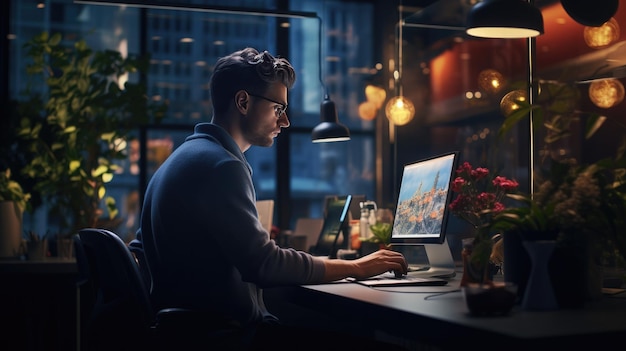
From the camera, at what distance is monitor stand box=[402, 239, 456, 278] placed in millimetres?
2801

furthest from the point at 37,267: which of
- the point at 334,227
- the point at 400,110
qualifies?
the point at 400,110

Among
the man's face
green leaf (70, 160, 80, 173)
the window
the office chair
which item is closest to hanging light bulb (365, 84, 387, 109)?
the window

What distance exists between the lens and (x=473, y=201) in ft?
8.48

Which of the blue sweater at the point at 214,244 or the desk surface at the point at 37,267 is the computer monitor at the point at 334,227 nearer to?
the desk surface at the point at 37,267

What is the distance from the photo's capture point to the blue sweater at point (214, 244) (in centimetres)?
214

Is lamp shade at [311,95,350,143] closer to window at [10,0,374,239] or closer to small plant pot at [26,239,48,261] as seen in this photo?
small plant pot at [26,239,48,261]

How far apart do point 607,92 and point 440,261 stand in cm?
103

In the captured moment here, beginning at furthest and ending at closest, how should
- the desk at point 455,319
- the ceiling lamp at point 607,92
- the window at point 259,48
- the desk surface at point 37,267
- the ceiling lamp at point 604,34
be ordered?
1. the window at point 259,48
2. the desk surface at point 37,267
3. the ceiling lamp at point 604,34
4. the ceiling lamp at point 607,92
5. the desk at point 455,319

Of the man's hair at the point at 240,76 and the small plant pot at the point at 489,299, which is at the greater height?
the man's hair at the point at 240,76

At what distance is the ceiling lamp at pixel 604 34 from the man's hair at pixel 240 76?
1439 mm

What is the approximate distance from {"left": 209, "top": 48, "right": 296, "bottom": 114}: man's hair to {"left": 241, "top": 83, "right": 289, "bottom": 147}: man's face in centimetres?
3

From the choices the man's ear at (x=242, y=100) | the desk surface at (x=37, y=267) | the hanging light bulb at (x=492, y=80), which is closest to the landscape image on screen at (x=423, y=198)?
the man's ear at (x=242, y=100)

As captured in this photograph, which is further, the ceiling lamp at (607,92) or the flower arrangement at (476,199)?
the ceiling lamp at (607,92)

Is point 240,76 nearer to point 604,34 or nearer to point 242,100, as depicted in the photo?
point 242,100
